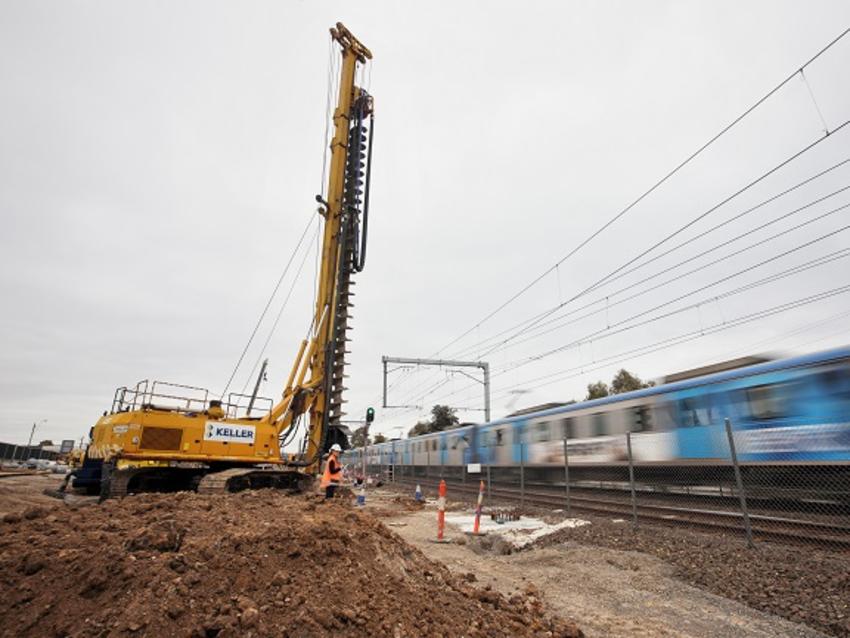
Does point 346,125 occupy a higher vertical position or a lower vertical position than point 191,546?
higher

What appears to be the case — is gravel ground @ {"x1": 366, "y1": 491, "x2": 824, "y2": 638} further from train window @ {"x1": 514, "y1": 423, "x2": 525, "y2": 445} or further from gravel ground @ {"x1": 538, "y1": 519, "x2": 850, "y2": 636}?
train window @ {"x1": 514, "y1": 423, "x2": 525, "y2": 445}

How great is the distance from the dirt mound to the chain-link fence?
5423mm

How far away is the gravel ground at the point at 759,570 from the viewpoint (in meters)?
4.57

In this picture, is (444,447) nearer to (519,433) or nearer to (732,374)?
(519,433)

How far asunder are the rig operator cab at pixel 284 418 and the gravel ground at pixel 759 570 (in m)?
6.36

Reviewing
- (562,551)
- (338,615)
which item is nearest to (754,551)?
(562,551)

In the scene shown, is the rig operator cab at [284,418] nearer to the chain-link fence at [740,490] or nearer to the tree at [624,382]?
the chain-link fence at [740,490]

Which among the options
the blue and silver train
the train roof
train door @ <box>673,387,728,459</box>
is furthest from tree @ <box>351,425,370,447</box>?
train door @ <box>673,387,728,459</box>

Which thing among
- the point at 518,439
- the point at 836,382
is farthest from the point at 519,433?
the point at 836,382

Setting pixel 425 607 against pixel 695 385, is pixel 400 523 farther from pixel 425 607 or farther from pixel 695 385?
pixel 695 385

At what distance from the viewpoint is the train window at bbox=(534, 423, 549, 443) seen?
63.1 ft

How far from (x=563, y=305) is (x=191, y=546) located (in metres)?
14.7

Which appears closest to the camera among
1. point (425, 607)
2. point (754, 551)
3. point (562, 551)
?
point (425, 607)

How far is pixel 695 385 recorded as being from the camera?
43.3 ft
